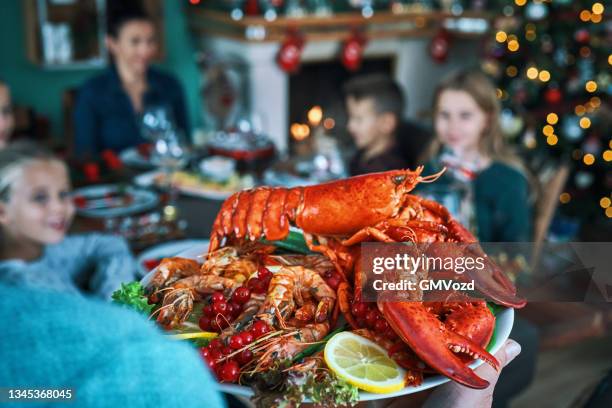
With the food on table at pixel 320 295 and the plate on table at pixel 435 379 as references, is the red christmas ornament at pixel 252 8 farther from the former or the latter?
the plate on table at pixel 435 379

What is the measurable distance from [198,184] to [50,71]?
309 cm

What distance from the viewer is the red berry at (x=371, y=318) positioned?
2.68 ft

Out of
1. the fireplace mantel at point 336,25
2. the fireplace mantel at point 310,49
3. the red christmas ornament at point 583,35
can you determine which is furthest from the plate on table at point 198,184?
the red christmas ornament at point 583,35

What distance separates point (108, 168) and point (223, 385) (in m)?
2.22

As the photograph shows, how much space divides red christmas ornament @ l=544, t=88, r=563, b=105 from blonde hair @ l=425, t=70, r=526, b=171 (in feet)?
5.96

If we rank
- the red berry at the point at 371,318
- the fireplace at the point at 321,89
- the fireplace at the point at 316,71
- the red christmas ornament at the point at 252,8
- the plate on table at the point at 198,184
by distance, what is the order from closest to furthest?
the red berry at the point at 371,318, the plate on table at the point at 198,184, the red christmas ornament at the point at 252,8, the fireplace at the point at 316,71, the fireplace at the point at 321,89

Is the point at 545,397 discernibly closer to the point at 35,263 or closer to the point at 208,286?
the point at 35,263

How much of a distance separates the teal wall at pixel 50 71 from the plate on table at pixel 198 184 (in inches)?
112

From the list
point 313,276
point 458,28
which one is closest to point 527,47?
point 458,28

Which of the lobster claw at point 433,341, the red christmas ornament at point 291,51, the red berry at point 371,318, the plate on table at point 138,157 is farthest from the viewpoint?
the red christmas ornament at point 291,51

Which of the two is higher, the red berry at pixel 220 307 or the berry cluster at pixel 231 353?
the red berry at pixel 220 307

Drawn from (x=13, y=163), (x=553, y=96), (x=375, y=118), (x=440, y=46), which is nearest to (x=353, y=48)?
(x=440, y=46)

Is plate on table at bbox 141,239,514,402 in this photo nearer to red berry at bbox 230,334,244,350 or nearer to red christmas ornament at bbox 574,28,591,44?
red berry at bbox 230,334,244,350

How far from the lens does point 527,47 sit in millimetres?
4375
